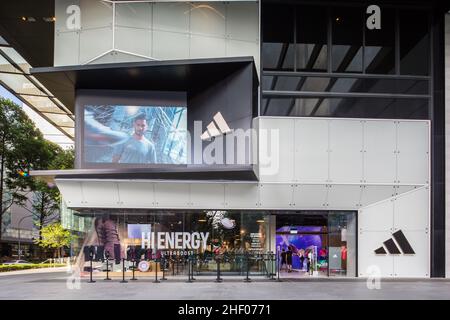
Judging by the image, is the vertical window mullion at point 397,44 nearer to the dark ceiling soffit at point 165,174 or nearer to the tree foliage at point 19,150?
the dark ceiling soffit at point 165,174

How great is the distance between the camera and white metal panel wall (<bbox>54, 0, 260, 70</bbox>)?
18594 mm

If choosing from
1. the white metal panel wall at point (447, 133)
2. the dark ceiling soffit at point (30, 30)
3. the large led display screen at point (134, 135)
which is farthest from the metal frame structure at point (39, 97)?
the white metal panel wall at point (447, 133)

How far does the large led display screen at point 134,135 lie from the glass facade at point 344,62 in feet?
12.9

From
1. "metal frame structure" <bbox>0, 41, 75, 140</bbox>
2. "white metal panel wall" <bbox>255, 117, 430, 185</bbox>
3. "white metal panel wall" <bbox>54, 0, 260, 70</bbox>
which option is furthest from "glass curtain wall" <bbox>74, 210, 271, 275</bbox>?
"metal frame structure" <bbox>0, 41, 75, 140</bbox>

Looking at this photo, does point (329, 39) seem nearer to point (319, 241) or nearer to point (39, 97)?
point (319, 241)

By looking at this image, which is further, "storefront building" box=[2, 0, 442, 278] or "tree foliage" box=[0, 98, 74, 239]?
"tree foliage" box=[0, 98, 74, 239]

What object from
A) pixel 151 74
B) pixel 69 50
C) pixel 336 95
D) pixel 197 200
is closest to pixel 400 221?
pixel 336 95

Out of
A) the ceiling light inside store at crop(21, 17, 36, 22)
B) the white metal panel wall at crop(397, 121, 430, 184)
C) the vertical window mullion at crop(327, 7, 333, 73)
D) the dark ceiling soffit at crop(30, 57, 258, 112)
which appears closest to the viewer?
the dark ceiling soffit at crop(30, 57, 258, 112)

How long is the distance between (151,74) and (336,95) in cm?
777

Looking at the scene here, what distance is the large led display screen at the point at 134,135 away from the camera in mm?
19016

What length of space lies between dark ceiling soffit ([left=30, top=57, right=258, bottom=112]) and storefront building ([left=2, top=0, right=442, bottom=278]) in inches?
4.6

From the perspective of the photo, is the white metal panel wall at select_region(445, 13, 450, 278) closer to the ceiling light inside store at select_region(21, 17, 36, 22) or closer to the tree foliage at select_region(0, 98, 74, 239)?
the ceiling light inside store at select_region(21, 17, 36, 22)

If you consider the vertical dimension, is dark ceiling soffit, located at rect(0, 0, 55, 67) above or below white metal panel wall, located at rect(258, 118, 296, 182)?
above

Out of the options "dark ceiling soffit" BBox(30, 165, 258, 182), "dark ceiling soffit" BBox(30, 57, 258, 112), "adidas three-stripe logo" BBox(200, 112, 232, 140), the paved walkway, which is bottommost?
the paved walkway
